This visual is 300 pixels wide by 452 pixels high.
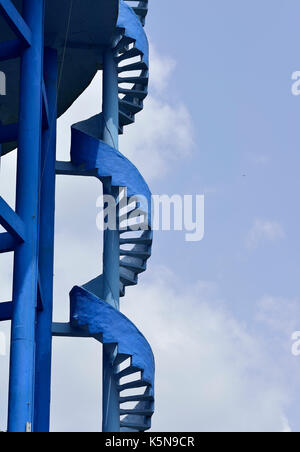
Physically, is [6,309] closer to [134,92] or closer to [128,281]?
[128,281]

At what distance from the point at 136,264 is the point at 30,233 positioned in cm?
552

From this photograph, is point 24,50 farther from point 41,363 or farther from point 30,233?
point 41,363

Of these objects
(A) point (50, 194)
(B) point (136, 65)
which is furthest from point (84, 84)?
(A) point (50, 194)

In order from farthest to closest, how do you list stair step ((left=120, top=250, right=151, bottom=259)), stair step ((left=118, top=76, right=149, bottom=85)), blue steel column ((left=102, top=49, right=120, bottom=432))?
1. stair step ((left=118, top=76, right=149, bottom=85))
2. stair step ((left=120, top=250, right=151, bottom=259))
3. blue steel column ((left=102, top=49, right=120, bottom=432))

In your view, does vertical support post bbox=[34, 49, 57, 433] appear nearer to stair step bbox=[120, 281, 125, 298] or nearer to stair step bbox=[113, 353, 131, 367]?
stair step bbox=[113, 353, 131, 367]

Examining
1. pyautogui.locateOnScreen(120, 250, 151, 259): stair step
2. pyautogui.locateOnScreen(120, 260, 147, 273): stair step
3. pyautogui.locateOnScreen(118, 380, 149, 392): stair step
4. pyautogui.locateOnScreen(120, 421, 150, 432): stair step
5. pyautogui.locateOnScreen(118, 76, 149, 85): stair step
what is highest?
pyautogui.locateOnScreen(118, 76, 149, 85): stair step

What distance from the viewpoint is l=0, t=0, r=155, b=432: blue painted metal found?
24.2 m

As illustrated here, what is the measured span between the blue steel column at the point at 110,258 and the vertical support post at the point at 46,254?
4.22ft

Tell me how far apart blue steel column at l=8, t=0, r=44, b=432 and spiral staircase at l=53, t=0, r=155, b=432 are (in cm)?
359

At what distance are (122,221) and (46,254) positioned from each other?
6.41 ft

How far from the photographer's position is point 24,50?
2573 cm

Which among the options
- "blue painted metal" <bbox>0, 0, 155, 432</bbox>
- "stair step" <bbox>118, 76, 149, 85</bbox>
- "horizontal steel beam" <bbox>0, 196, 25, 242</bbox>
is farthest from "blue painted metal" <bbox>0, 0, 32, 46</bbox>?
"stair step" <bbox>118, 76, 149, 85</bbox>

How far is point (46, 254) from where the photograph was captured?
29.0 m

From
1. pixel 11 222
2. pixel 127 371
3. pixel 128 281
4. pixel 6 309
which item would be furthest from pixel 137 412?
pixel 11 222
